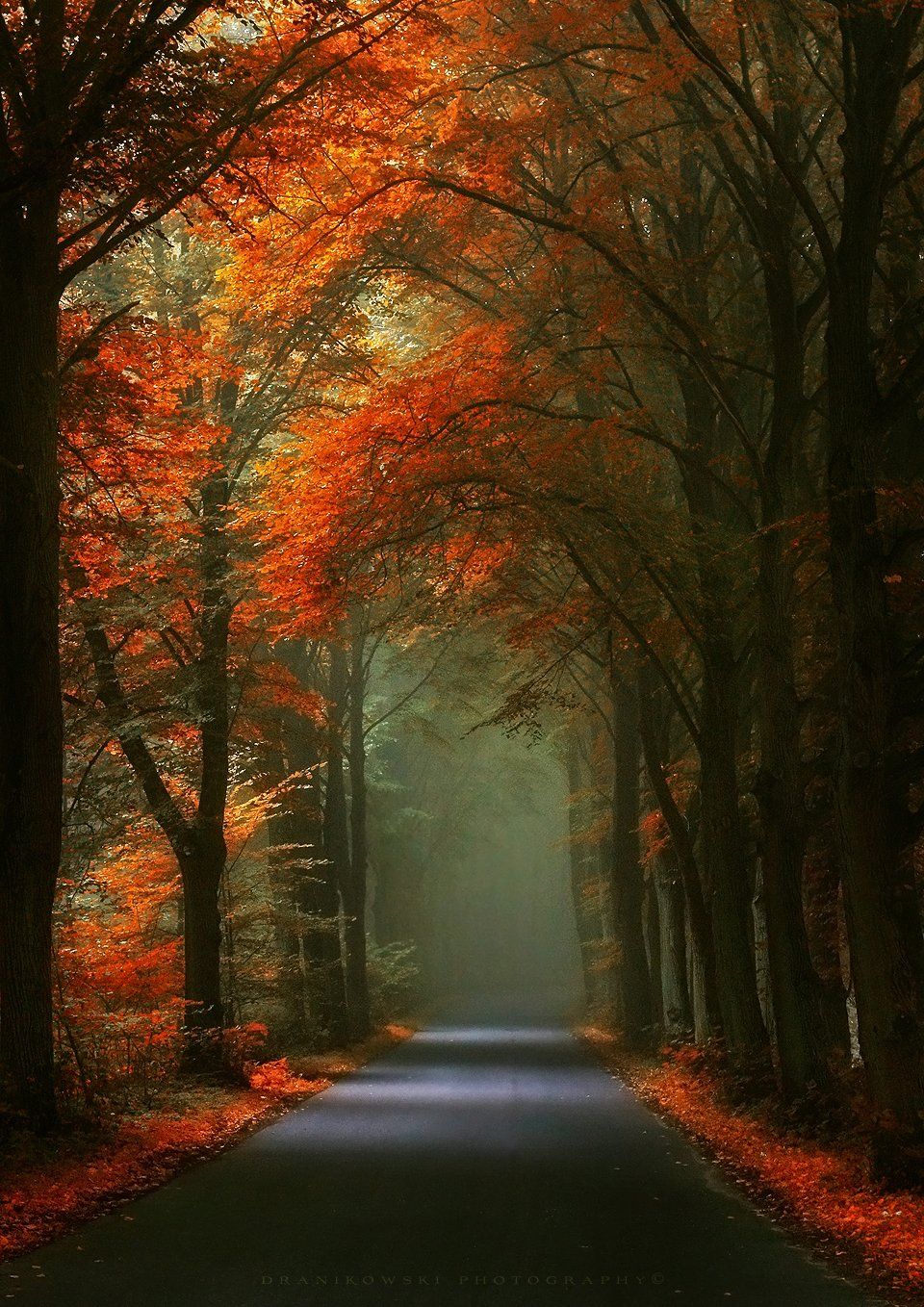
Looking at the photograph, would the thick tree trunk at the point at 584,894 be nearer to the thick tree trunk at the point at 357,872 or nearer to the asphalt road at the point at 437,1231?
the thick tree trunk at the point at 357,872

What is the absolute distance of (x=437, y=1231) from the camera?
27.5ft

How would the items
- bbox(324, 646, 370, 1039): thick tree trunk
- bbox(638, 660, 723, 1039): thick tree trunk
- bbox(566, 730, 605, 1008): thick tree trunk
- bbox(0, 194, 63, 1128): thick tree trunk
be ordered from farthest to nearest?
bbox(566, 730, 605, 1008): thick tree trunk < bbox(324, 646, 370, 1039): thick tree trunk < bbox(638, 660, 723, 1039): thick tree trunk < bbox(0, 194, 63, 1128): thick tree trunk

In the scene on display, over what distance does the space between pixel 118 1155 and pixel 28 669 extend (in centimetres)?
390

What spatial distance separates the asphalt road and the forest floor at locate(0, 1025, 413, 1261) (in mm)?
248

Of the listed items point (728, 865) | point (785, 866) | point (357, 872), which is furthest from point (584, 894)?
point (785, 866)

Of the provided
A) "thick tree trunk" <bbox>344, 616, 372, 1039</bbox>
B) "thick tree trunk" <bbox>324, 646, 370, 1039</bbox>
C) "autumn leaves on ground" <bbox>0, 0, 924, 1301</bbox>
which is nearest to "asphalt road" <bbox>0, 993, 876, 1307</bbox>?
"autumn leaves on ground" <bbox>0, 0, 924, 1301</bbox>

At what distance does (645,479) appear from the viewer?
17547mm

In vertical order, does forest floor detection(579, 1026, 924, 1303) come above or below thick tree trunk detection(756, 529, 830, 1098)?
below

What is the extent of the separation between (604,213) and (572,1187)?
9.68 metres

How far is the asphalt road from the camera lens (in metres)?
6.72

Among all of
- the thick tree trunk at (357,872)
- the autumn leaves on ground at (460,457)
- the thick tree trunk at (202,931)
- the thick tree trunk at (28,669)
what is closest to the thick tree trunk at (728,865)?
the autumn leaves on ground at (460,457)

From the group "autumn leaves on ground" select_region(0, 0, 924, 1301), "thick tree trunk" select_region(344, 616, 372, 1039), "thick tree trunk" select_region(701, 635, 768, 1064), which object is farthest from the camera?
"thick tree trunk" select_region(344, 616, 372, 1039)

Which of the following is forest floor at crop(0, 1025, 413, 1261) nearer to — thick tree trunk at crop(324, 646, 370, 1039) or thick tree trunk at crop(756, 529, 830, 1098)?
thick tree trunk at crop(756, 529, 830, 1098)

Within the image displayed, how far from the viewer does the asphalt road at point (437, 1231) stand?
6.72 metres
